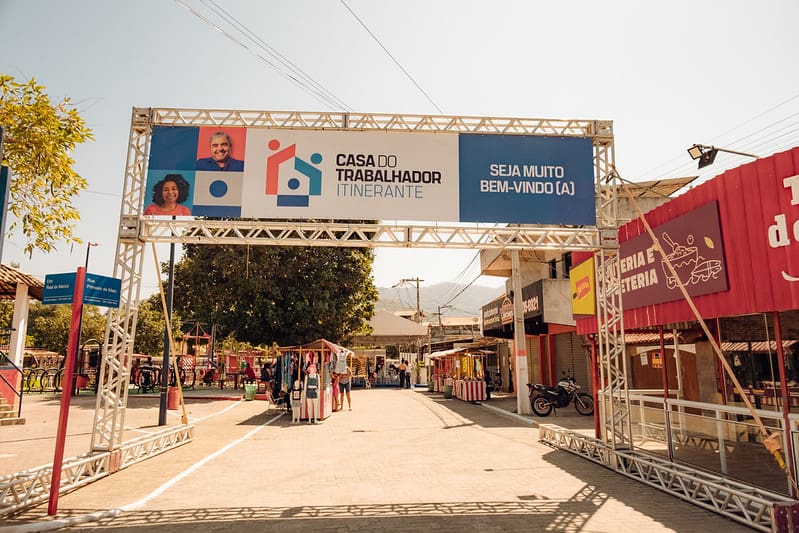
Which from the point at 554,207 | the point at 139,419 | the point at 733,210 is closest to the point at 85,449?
the point at 139,419

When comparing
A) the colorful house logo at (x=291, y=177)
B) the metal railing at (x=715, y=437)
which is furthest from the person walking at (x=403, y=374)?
the colorful house logo at (x=291, y=177)

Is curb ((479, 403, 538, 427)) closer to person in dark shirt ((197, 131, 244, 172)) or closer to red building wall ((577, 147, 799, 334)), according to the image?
red building wall ((577, 147, 799, 334))

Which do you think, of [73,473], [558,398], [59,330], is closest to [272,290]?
[558,398]

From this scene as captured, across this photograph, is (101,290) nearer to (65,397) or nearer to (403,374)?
(65,397)

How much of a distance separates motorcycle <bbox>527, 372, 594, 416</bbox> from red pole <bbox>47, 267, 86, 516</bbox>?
49.2ft

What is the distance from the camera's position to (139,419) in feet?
53.6

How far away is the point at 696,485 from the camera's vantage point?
7504 millimetres

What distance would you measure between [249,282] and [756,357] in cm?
2370

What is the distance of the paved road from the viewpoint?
657 centimetres

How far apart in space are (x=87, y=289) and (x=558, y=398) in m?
16.1

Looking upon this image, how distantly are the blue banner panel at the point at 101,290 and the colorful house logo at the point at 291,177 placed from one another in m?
3.08

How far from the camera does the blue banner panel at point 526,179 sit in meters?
9.85

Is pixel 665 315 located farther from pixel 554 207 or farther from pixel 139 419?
pixel 139 419

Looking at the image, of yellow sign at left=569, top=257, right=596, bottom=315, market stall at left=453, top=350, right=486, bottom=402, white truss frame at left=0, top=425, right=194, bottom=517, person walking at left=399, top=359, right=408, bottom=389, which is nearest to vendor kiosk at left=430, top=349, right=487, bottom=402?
market stall at left=453, top=350, right=486, bottom=402
